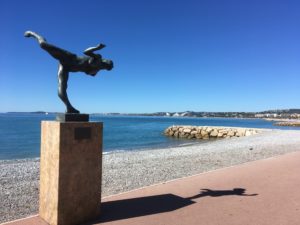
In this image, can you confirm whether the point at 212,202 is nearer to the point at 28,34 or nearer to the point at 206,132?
the point at 28,34

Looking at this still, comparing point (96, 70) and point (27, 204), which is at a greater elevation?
point (96, 70)

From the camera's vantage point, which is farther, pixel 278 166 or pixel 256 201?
pixel 278 166

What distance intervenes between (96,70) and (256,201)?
3986 mm

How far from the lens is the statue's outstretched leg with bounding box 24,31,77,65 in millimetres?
4840

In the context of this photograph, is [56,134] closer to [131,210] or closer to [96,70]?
[96,70]

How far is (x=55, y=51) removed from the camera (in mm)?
4871

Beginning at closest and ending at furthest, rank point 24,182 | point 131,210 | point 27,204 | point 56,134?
point 56,134
point 131,210
point 27,204
point 24,182

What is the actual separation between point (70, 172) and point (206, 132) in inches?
1487

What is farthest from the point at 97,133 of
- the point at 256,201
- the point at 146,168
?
the point at 146,168

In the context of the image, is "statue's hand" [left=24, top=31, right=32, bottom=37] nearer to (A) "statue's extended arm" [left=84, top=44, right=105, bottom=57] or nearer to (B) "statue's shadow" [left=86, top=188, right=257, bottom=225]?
(A) "statue's extended arm" [left=84, top=44, right=105, bottom=57]

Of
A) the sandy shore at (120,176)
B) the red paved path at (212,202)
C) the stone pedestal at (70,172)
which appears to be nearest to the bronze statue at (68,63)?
the stone pedestal at (70,172)

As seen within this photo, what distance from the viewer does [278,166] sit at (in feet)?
→ 32.8

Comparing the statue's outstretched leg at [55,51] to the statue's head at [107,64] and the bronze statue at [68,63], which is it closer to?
the bronze statue at [68,63]

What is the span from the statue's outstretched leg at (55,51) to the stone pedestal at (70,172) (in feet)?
3.52
